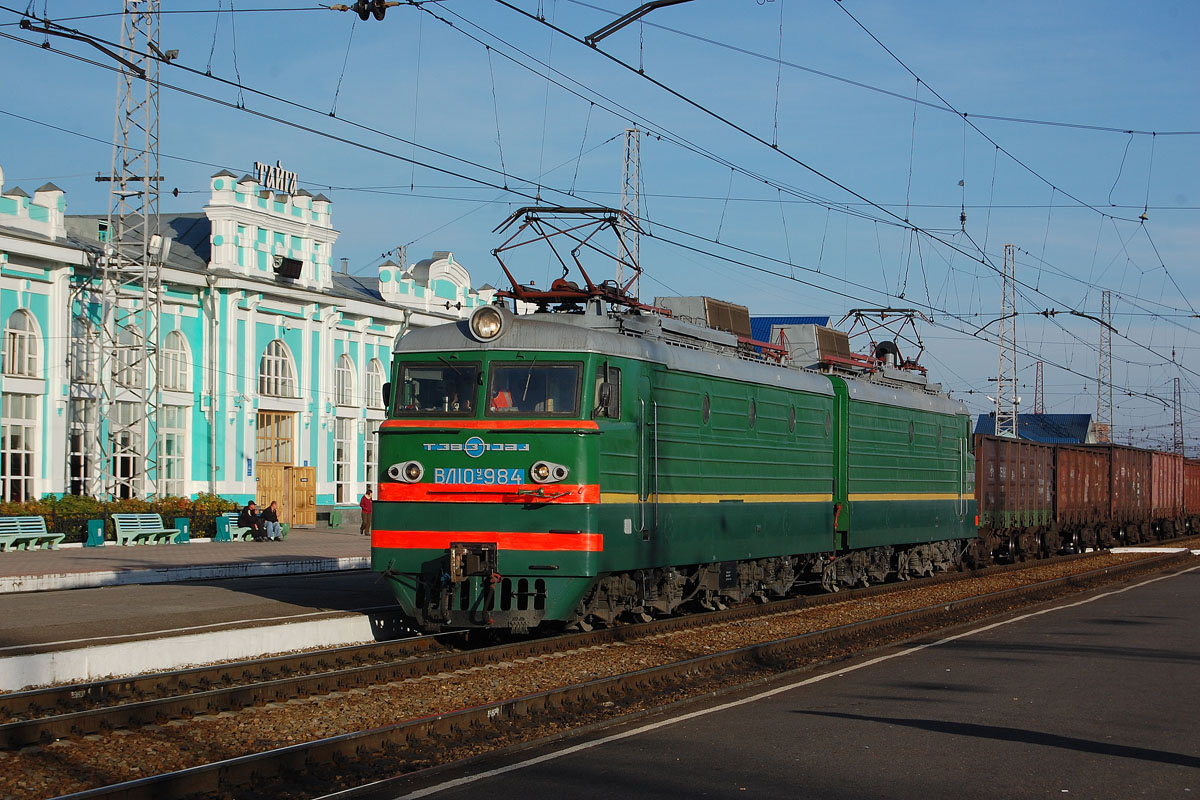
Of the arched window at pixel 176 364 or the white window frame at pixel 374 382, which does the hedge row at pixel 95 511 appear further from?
the white window frame at pixel 374 382

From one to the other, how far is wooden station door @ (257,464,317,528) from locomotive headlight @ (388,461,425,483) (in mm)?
30597

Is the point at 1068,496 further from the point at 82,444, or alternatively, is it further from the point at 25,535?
the point at 82,444

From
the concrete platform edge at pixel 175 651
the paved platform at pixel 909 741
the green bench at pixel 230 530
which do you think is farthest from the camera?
the green bench at pixel 230 530

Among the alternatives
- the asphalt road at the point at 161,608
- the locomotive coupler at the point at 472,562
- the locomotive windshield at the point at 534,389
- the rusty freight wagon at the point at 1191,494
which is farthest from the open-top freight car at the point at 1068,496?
the locomotive coupler at the point at 472,562

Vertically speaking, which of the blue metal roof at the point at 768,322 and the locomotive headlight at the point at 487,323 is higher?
the blue metal roof at the point at 768,322

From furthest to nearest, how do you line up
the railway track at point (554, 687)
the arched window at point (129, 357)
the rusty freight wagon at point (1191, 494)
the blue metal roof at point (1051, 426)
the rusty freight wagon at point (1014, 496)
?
the blue metal roof at point (1051, 426) → the rusty freight wagon at point (1191, 494) → the arched window at point (129, 357) → the rusty freight wagon at point (1014, 496) → the railway track at point (554, 687)

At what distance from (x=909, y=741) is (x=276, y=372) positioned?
37.7 metres

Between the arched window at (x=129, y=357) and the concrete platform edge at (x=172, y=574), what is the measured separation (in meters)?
12.5

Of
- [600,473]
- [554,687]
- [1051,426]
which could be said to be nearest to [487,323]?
[600,473]

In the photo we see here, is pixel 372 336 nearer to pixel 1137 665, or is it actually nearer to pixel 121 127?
pixel 121 127

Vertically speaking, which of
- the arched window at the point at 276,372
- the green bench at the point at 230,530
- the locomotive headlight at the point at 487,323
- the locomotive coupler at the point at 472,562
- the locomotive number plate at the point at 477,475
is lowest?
the green bench at the point at 230,530

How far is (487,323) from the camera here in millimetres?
14602

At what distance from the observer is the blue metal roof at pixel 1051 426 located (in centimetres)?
9593

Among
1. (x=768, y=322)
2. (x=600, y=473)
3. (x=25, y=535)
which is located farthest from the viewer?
(x=768, y=322)
